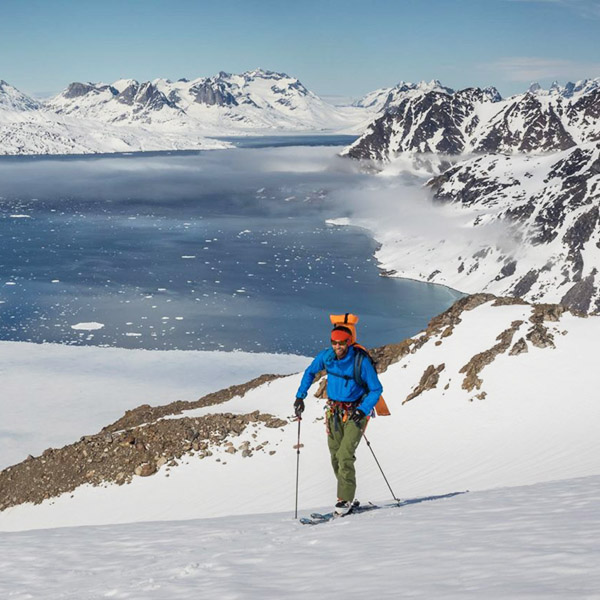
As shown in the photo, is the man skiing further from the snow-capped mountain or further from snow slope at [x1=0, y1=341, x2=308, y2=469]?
the snow-capped mountain

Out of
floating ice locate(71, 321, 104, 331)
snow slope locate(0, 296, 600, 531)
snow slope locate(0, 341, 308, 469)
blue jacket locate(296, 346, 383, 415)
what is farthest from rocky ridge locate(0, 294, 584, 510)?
floating ice locate(71, 321, 104, 331)

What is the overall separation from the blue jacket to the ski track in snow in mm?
1733

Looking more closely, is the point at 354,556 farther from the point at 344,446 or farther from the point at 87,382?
the point at 87,382

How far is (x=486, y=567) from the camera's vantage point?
6.55 m

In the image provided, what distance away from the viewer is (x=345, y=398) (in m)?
10.7

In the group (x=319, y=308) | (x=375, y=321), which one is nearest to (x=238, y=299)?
(x=319, y=308)

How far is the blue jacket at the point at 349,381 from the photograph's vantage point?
1043 centimetres

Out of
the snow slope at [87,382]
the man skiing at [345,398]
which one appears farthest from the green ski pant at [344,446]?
the snow slope at [87,382]

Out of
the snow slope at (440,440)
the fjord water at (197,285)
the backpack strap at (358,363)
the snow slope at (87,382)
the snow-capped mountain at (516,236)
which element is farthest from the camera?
the snow-capped mountain at (516,236)

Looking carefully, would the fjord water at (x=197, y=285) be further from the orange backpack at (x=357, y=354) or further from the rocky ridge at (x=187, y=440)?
the orange backpack at (x=357, y=354)

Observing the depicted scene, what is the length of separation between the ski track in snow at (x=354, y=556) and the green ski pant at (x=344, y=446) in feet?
1.72

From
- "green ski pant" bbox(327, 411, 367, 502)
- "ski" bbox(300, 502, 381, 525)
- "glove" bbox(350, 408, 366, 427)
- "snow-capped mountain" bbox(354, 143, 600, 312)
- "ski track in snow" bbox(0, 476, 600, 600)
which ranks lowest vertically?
"ski track in snow" bbox(0, 476, 600, 600)

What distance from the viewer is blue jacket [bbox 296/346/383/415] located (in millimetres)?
10430

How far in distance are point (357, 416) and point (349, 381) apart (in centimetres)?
53
